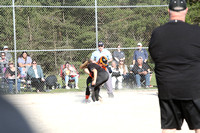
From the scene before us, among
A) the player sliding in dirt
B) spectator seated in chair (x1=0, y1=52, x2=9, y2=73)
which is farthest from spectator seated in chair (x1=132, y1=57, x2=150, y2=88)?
spectator seated in chair (x1=0, y1=52, x2=9, y2=73)

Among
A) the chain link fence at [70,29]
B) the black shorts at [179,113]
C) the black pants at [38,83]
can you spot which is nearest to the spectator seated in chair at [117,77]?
the chain link fence at [70,29]

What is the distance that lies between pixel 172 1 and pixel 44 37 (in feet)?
64.0

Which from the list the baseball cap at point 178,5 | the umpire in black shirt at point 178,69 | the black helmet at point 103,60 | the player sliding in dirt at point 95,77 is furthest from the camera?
the black helmet at point 103,60

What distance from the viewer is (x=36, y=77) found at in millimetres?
14516

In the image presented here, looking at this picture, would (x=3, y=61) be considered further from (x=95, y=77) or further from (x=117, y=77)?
(x=95, y=77)

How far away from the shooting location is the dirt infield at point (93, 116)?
22.1ft

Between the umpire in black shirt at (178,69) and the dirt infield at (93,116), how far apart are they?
2.21 meters

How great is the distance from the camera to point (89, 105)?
10.4 meters

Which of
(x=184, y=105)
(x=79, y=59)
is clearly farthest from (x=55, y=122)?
(x=79, y=59)

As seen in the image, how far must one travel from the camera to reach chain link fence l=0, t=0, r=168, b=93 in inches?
766

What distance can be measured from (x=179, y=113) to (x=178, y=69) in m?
0.46

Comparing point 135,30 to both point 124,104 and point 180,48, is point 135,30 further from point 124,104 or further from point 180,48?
point 180,48

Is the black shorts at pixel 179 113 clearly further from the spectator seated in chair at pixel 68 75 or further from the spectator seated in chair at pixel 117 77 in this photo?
the spectator seated in chair at pixel 68 75

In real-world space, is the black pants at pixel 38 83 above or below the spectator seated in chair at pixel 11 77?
below
